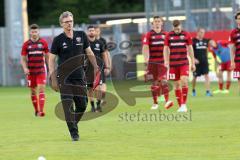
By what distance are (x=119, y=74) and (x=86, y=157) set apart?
94.7 ft

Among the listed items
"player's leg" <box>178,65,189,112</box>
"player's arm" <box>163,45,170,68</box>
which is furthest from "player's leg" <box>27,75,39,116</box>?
"player's leg" <box>178,65,189,112</box>

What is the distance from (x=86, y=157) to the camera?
1297 cm

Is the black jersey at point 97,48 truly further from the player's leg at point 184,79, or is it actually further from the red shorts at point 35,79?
the player's leg at point 184,79

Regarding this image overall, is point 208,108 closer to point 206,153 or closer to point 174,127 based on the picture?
point 174,127

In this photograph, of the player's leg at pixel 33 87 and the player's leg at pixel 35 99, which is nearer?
the player's leg at pixel 33 87

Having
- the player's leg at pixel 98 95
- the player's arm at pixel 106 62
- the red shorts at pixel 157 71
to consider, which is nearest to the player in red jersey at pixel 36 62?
the player's leg at pixel 98 95

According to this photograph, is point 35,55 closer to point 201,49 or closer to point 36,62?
point 36,62

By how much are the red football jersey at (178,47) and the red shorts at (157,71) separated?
124 centimetres

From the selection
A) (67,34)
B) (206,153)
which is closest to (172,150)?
(206,153)

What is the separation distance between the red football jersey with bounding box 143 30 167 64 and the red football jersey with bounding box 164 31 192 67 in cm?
85

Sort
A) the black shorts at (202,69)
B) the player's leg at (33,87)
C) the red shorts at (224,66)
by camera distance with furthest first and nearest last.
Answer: the red shorts at (224,66)
the black shorts at (202,69)
the player's leg at (33,87)

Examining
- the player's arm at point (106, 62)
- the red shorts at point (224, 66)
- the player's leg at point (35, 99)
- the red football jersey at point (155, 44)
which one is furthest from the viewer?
the red shorts at point (224, 66)

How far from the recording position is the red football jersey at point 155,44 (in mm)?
22844

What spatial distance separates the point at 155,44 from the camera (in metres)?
22.9
